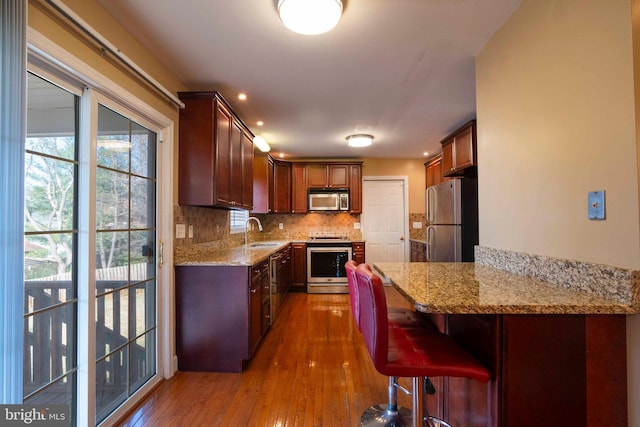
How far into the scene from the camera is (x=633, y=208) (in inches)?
40.3

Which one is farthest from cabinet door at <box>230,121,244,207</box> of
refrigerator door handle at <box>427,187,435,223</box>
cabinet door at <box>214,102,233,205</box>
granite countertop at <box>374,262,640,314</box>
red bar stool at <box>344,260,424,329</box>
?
refrigerator door handle at <box>427,187,435,223</box>

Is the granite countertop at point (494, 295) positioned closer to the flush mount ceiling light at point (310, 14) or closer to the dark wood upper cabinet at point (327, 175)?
the flush mount ceiling light at point (310, 14)

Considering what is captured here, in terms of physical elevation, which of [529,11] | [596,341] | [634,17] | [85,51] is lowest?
[596,341]

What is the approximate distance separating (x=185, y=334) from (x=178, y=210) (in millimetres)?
1010

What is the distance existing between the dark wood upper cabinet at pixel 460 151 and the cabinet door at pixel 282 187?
8.67ft

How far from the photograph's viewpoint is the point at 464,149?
321 cm

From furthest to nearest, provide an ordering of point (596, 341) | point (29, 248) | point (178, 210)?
point (178, 210)
point (29, 248)
point (596, 341)

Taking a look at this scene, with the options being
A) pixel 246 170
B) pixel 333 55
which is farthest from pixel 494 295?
pixel 246 170

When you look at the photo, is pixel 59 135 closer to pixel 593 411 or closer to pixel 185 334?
pixel 185 334

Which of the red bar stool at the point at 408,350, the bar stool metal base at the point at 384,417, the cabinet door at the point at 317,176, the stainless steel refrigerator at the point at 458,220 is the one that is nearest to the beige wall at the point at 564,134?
the red bar stool at the point at 408,350

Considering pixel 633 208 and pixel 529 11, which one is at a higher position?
pixel 529 11

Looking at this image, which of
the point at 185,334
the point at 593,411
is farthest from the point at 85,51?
the point at 593,411

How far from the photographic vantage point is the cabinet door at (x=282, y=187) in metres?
5.17

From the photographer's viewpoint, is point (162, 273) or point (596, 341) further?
point (162, 273)
